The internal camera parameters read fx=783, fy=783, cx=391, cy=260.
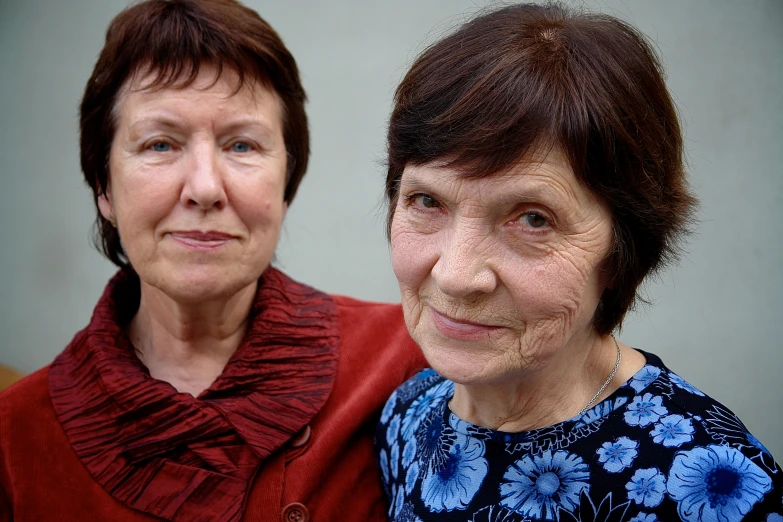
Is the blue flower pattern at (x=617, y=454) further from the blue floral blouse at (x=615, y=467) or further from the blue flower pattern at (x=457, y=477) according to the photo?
the blue flower pattern at (x=457, y=477)

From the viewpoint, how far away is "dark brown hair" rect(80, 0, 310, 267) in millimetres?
2338

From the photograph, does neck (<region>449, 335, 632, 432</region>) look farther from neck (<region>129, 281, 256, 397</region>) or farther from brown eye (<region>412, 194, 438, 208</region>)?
neck (<region>129, 281, 256, 397</region>)

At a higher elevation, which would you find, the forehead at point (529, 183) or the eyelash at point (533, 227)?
the forehead at point (529, 183)

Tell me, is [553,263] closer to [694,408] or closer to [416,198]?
[416,198]

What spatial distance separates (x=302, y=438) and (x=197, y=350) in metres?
0.52

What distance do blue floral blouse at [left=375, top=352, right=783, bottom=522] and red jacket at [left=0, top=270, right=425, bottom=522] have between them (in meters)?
0.32

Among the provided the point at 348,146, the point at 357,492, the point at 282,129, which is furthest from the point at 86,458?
the point at 348,146

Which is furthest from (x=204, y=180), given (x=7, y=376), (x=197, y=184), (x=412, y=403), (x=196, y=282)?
(x=7, y=376)

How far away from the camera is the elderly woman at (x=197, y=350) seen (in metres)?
2.20

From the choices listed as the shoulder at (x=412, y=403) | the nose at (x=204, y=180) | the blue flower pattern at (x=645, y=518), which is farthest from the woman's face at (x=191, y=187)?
the blue flower pattern at (x=645, y=518)

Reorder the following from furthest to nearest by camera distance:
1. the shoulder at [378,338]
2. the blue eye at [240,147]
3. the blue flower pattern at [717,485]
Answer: the shoulder at [378,338], the blue eye at [240,147], the blue flower pattern at [717,485]

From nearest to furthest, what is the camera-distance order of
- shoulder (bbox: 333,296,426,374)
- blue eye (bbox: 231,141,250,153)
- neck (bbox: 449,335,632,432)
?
neck (bbox: 449,335,632,432) → blue eye (bbox: 231,141,250,153) → shoulder (bbox: 333,296,426,374)

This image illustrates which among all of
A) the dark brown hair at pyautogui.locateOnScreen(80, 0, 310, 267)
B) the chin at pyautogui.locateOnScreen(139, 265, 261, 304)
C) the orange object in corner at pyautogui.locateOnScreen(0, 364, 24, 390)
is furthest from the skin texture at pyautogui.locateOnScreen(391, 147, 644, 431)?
the orange object in corner at pyautogui.locateOnScreen(0, 364, 24, 390)

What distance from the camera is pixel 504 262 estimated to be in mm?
1636
